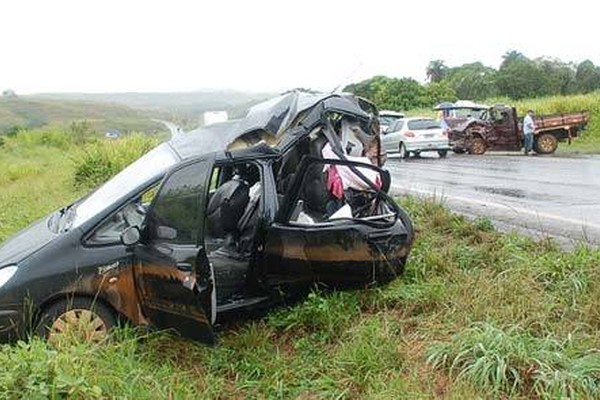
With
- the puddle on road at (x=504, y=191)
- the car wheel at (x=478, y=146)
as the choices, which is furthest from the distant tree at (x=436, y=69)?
the puddle on road at (x=504, y=191)

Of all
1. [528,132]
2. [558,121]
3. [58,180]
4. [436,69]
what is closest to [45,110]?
[436,69]

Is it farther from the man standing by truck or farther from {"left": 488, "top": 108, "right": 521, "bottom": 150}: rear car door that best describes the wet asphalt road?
{"left": 488, "top": 108, "right": 521, "bottom": 150}: rear car door

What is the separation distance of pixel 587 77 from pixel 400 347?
48.5 m

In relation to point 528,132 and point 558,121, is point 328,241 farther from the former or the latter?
point 558,121

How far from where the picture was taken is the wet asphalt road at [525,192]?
295 inches

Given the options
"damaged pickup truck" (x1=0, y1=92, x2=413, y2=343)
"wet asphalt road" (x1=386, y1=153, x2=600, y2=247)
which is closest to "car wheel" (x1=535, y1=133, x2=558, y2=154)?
"wet asphalt road" (x1=386, y1=153, x2=600, y2=247)

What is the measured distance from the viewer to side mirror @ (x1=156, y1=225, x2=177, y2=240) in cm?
468

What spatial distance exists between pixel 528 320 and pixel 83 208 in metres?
3.65

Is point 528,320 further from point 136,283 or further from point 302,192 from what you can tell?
point 136,283

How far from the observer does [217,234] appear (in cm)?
562

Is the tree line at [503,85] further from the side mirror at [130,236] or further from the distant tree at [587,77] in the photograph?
the side mirror at [130,236]

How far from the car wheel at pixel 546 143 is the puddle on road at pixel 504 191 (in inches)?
458

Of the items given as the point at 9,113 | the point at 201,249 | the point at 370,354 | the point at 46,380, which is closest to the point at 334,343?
the point at 370,354

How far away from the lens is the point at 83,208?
5461mm
